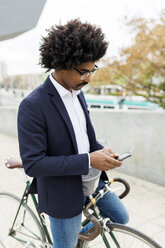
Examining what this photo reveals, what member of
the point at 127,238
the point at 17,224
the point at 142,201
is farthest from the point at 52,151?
the point at 142,201

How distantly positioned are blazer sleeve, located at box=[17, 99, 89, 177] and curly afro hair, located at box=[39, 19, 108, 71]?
28 cm

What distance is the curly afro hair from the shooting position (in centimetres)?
130

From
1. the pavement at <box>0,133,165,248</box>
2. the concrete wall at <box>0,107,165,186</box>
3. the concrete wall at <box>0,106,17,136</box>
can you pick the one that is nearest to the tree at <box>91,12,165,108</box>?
the concrete wall at <box>0,106,17,136</box>

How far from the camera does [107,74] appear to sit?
12156mm

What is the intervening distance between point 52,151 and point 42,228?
0.90 metres

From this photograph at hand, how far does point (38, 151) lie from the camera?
1.31 metres

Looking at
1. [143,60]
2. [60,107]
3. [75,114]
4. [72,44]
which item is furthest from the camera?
[143,60]

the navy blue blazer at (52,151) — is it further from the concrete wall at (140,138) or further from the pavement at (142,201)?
the concrete wall at (140,138)

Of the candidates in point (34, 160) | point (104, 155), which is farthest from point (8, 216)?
point (104, 155)

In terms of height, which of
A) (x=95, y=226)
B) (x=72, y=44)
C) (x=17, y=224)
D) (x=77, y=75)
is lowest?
(x=17, y=224)

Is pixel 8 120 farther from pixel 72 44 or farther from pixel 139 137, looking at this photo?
pixel 72 44

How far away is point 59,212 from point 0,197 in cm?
101

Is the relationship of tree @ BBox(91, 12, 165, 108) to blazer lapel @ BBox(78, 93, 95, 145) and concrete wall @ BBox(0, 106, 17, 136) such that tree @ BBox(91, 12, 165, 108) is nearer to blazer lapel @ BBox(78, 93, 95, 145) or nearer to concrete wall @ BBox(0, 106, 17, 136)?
concrete wall @ BBox(0, 106, 17, 136)

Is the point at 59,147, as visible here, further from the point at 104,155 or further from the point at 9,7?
the point at 9,7
